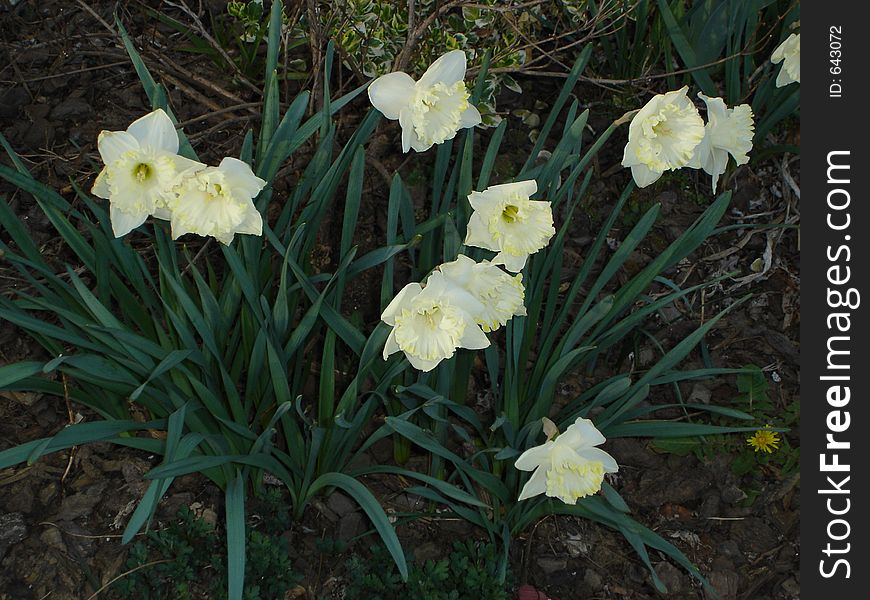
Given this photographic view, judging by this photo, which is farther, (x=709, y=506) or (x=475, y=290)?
(x=709, y=506)

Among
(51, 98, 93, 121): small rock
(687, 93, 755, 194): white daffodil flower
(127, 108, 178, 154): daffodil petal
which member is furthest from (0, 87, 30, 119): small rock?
(687, 93, 755, 194): white daffodil flower

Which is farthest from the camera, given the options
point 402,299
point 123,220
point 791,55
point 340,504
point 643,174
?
point 791,55

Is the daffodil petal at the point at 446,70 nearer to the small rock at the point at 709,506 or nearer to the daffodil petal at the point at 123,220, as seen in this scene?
the daffodil petal at the point at 123,220

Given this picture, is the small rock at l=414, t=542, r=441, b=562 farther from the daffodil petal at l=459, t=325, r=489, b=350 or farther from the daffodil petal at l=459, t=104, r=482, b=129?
the daffodil petal at l=459, t=104, r=482, b=129

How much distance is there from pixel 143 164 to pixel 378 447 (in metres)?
1.04

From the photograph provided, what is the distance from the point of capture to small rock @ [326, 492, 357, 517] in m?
2.19

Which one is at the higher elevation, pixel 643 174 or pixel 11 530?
pixel 643 174

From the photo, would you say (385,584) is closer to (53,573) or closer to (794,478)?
(53,573)

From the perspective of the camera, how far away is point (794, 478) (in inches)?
93.3

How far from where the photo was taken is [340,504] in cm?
219

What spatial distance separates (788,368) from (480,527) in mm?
1128

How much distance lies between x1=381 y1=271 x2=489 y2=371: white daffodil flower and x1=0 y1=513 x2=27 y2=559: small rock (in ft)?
3.65

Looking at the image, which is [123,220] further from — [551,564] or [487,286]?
[551,564]

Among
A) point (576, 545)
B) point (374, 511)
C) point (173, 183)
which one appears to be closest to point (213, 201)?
point (173, 183)
